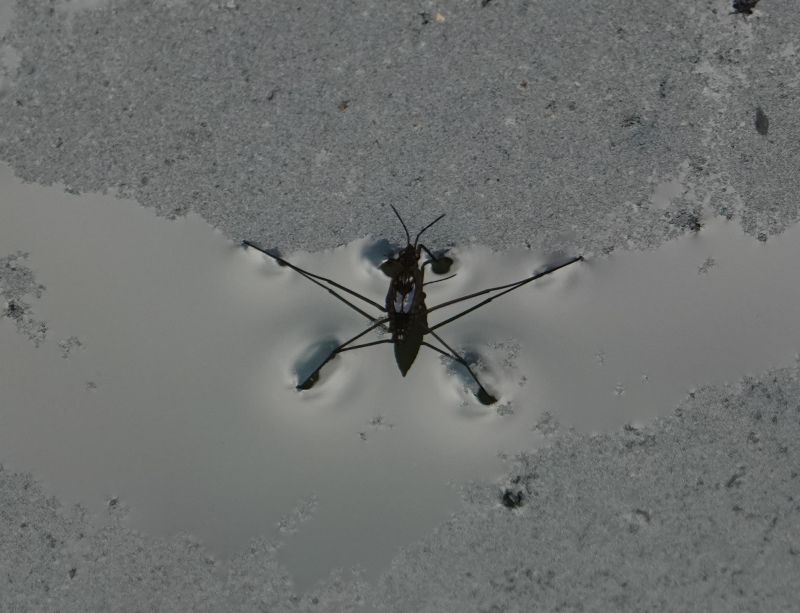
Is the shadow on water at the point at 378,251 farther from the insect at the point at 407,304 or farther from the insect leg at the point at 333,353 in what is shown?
the insect leg at the point at 333,353

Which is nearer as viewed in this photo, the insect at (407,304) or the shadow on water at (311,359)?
the insect at (407,304)

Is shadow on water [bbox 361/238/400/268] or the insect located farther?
shadow on water [bbox 361/238/400/268]

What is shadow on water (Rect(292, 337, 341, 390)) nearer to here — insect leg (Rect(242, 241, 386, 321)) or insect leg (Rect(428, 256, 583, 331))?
insect leg (Rect(242, 241, 386, 321))

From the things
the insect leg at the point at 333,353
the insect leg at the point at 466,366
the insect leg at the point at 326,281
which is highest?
the insect leg at the point at 326,281

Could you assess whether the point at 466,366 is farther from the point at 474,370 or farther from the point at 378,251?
the point at 378,251

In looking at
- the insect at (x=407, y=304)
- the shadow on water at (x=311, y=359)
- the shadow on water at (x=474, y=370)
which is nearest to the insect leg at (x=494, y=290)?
the insect at (x=407, y=304)

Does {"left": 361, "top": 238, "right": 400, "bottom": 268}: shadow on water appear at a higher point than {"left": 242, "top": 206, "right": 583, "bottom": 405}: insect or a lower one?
higher

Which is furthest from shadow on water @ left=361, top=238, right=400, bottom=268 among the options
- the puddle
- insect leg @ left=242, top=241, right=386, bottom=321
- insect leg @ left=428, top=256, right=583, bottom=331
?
insect leg @ left=428, top=256, right=583, bottom=331
